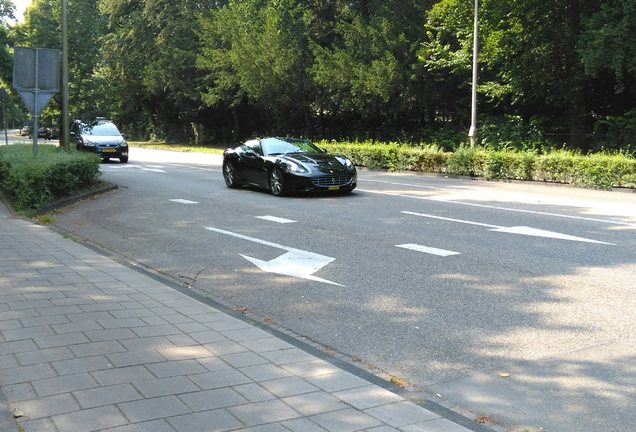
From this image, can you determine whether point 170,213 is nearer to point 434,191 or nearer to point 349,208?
point 349,208

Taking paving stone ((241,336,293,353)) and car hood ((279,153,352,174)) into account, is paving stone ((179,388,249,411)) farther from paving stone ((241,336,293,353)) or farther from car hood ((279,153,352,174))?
car hood ((279,153,352,174))

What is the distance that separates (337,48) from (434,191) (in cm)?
2163

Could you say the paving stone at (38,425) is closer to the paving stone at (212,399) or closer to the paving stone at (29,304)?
the paving stone at (212,399)

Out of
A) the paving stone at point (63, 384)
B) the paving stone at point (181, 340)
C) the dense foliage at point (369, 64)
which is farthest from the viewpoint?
the dense foliage at point (369, 64)

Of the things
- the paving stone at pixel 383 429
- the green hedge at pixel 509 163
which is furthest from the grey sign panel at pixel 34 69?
the green hedge at pixel 509 163

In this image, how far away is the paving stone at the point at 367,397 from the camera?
12.7 feet

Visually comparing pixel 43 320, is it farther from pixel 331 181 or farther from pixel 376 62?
pixel 376 62

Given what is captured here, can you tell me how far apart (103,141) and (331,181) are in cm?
1599

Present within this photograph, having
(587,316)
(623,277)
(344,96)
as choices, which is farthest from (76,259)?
(344,96)

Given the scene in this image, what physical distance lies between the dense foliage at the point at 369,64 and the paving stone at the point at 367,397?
1893 cm

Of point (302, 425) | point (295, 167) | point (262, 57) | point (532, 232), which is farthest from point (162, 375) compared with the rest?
point (262, 57)

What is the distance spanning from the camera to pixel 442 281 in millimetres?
7203

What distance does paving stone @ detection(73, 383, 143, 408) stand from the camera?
12.5 ft

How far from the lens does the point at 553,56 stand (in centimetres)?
2770
